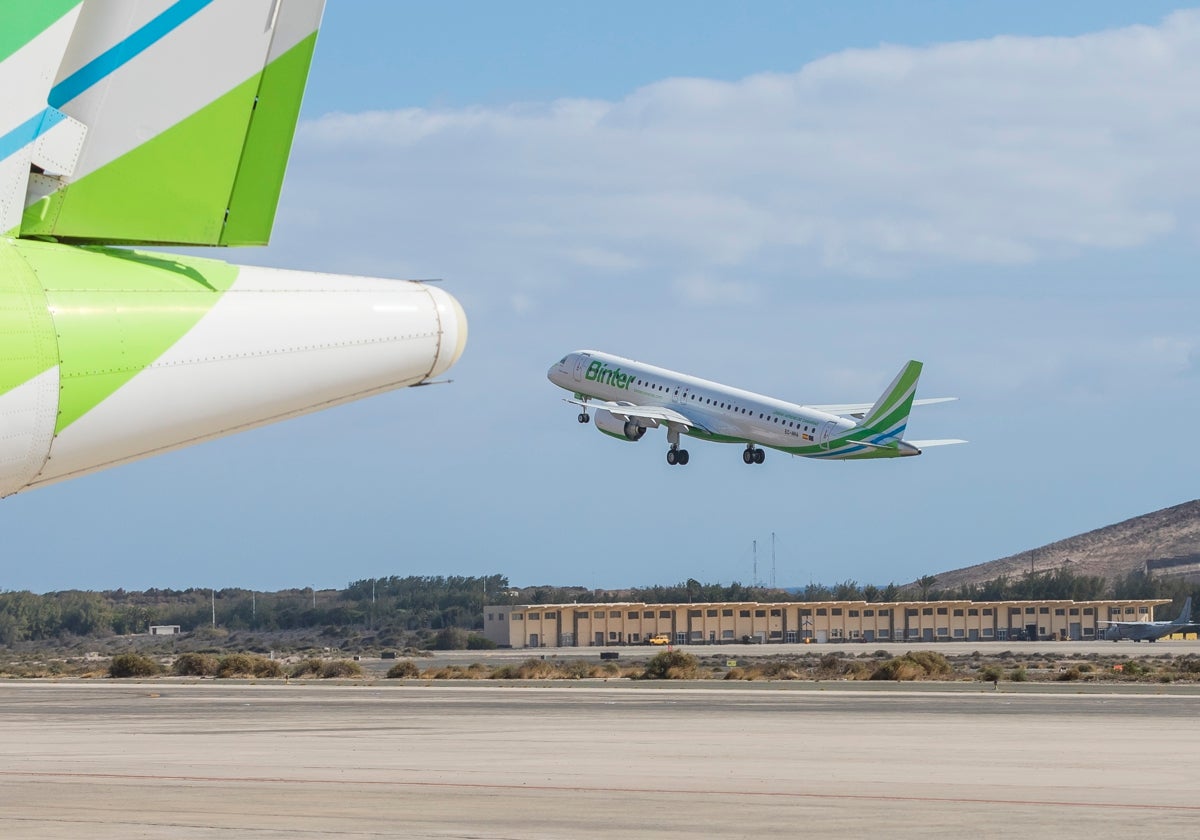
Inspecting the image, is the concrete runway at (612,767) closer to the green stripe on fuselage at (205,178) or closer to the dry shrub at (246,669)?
the green stripe on fuselage at (205,178)

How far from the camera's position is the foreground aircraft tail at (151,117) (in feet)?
28.6

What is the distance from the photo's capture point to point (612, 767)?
24625mm

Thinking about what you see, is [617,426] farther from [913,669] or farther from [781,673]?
[913,669]

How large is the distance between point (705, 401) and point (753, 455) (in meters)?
3.52

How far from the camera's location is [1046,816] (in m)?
18.3

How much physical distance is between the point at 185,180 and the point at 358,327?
130 centimetres

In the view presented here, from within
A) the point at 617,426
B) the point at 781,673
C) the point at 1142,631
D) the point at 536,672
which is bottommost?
the point at 536,672

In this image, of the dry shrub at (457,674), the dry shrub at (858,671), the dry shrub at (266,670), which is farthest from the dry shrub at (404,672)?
the dry shrub at (858,671)

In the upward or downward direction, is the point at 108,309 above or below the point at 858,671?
above

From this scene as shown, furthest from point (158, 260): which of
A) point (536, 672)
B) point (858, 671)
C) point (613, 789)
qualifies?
point (536, 672)

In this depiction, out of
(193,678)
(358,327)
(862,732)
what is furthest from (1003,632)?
(358,327)

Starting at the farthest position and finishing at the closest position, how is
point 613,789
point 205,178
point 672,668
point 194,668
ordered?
1. point 194,668
2. point 672,668
3. point 613,789
4. point 205,178

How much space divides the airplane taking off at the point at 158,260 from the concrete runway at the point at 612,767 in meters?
8.45

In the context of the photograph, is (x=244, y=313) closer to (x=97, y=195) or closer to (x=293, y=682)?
(x=97, y=195)
